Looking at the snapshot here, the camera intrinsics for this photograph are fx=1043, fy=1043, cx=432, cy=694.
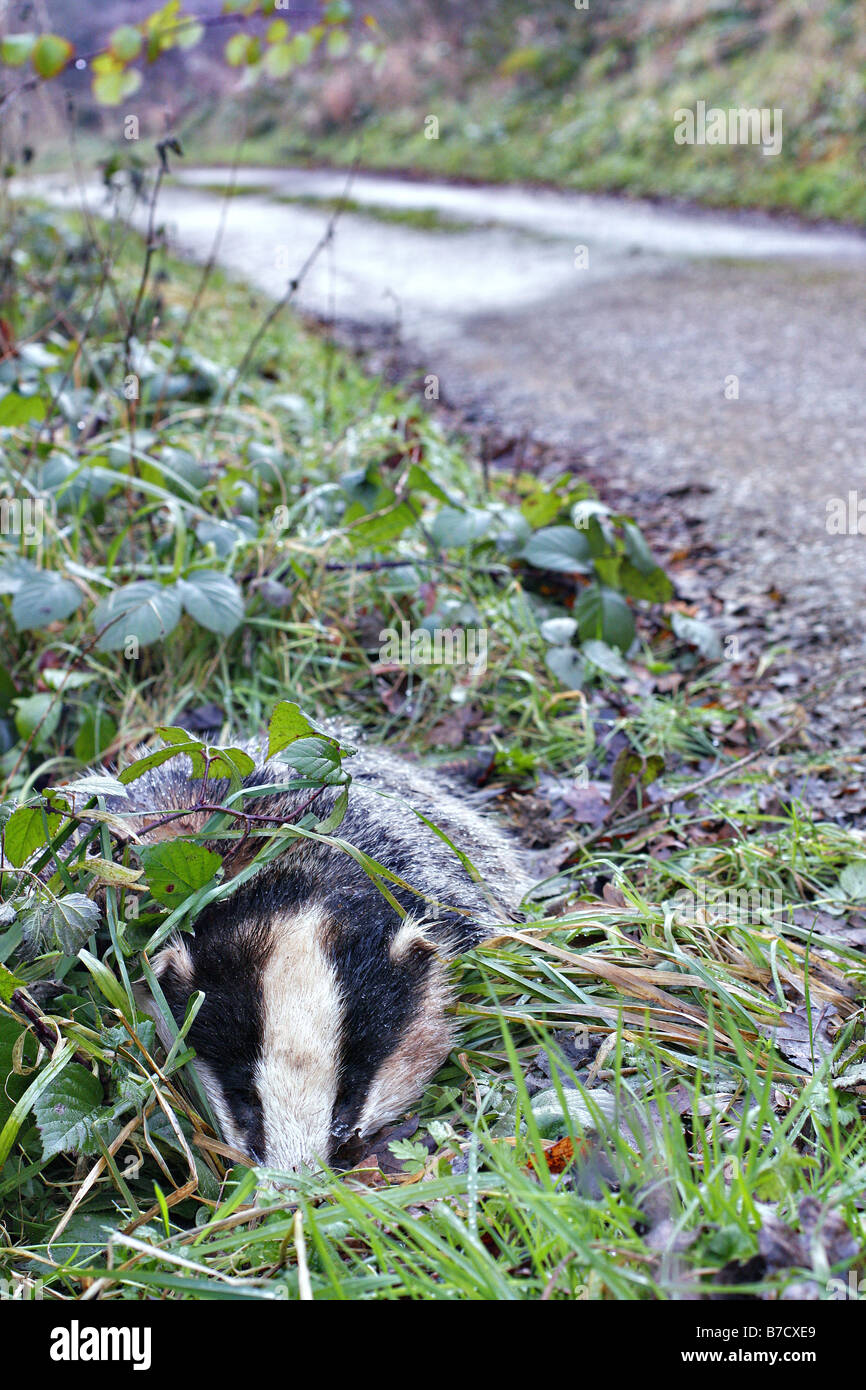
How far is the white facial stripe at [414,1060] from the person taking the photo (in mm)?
2008

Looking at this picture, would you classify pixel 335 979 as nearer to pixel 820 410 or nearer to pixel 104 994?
pixel 104 994

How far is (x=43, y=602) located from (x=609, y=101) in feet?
49.1

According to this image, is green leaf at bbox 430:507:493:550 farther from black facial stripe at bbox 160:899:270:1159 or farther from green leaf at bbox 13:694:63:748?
black facial stripe at bbox 160:899:270:1159

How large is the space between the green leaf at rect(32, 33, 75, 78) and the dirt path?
3.90ft

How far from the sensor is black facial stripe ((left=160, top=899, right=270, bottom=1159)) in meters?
1.98

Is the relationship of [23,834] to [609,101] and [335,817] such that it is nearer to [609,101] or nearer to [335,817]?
[335,817]

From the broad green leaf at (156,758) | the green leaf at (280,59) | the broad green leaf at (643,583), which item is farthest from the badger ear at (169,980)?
the green leaf at (280,59)

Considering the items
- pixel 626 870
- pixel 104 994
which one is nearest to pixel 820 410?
pixel 626 870

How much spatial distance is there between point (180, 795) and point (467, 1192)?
3.77ft

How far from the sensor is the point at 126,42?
132 inches

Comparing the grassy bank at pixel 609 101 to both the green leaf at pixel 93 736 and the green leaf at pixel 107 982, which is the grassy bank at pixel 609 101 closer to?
the green leaf at pixel 93 736

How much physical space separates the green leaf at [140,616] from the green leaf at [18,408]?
1.36m

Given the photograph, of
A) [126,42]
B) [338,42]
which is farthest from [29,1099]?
[338,42]
